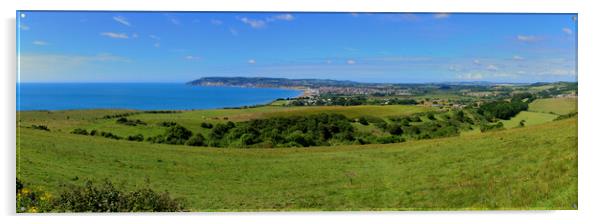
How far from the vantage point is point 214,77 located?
714 cm

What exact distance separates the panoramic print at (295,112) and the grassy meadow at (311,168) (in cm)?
2

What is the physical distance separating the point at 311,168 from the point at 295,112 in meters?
0.84

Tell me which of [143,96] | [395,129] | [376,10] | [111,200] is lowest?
[111,200]

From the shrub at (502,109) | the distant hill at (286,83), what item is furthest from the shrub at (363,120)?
the shrub at (502,109)

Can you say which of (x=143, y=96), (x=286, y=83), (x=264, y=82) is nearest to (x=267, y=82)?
(x=264, y=82)

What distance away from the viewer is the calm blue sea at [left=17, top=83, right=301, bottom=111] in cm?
686

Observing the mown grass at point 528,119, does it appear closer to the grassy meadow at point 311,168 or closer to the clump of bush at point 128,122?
the grassy meadow at point 311,168

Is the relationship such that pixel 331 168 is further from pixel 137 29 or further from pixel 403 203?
pixel 137 29

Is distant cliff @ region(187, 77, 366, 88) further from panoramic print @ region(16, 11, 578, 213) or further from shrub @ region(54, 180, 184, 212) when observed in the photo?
shrub @ region(54, 180, 184, 212)

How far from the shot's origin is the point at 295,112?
23.8ft

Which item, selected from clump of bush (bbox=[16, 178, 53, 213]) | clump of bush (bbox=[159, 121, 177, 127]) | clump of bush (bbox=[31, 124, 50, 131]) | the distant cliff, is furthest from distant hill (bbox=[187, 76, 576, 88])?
clump of bush (bbox=[16, 178, 53, 213])

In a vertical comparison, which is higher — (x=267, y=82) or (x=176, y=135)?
(x=267, y=82)

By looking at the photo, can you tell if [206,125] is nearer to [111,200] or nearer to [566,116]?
[111,200]
